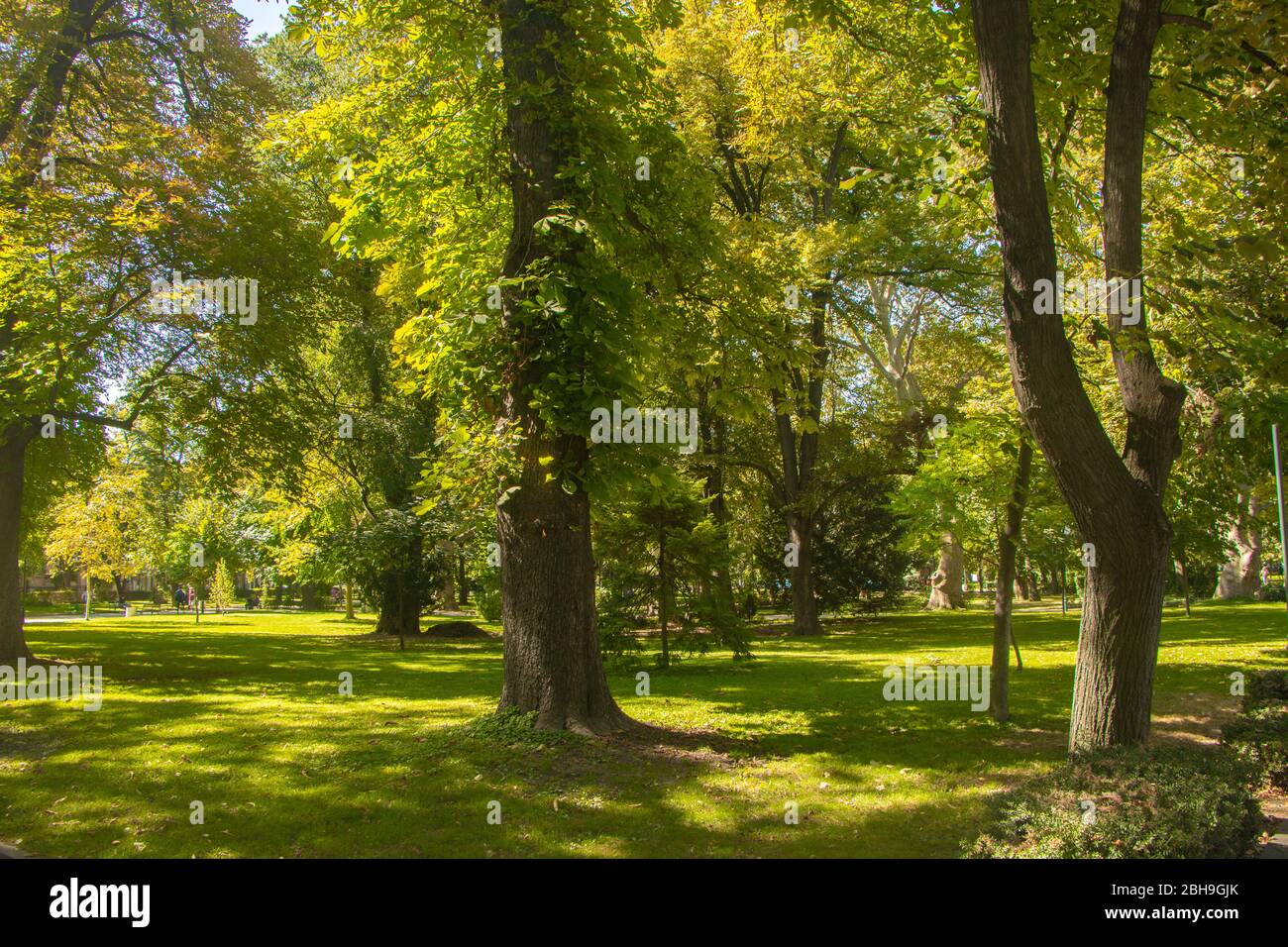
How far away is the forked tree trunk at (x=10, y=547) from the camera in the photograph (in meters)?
16.8

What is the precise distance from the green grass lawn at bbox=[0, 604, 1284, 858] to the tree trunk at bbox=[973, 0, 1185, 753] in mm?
1729

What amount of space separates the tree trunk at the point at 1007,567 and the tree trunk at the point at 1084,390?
331cm

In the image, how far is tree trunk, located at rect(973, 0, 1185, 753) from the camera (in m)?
6.96

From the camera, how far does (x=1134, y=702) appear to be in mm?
7227

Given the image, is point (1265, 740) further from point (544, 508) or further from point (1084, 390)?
point (544, 508)

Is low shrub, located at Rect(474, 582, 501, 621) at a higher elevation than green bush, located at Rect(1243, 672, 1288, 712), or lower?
lower

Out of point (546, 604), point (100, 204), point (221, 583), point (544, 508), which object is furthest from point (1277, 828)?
point (221, 583)

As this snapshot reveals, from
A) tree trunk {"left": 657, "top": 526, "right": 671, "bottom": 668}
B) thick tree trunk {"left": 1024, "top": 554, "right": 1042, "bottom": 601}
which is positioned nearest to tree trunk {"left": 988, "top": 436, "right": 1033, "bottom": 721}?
tree trunk {"left": 657, "top": 526, "right": 671, "bottom": 668}

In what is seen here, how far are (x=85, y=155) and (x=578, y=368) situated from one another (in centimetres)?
1405

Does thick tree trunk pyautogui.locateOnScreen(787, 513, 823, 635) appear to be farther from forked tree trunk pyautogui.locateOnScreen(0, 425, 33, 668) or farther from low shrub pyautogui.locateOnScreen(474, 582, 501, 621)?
forked tree trunk pyautogui.locateOnScreen(0, 425, 33, 668)

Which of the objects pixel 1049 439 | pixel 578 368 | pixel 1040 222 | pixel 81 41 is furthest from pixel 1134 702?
pixel 81 41

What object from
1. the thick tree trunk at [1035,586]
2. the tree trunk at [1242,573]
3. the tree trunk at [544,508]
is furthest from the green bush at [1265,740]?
the thick tree trunk at [1035,586]

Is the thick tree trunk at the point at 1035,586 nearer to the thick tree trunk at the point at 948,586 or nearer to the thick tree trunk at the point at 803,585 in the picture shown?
the thick tree trunk at the point at 948,586
